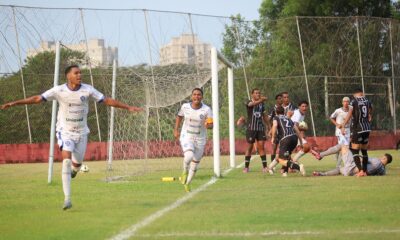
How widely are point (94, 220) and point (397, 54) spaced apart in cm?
3274

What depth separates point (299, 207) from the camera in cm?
1126

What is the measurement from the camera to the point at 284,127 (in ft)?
61.1

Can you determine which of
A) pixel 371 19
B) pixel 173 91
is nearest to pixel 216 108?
pixel 173 91

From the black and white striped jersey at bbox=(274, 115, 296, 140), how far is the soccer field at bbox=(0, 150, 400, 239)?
1.47 metres

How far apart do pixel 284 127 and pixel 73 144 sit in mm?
7294

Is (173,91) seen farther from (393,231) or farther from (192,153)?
(393,231)

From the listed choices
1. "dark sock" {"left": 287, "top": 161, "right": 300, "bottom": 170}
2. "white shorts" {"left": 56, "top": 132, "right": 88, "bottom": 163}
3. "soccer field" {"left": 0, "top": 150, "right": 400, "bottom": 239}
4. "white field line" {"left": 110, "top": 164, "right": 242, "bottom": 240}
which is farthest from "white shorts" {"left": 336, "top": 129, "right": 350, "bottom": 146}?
"white shorts" {"left": 56, "top": 132, "right": 88, "bottom": 163}

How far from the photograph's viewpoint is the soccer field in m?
8.88

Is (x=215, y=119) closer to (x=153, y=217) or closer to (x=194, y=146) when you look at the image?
(x=194, y=146)

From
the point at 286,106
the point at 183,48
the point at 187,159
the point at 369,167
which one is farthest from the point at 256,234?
the point at 183,48

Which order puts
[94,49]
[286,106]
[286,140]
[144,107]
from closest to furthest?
[286,140], [286,106], [144,107], [94,49]

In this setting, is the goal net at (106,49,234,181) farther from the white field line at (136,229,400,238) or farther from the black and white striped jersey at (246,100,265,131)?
the white field line at (136,229,400,238)

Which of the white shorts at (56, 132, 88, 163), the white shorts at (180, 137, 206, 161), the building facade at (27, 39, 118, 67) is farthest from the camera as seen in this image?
the building facade at (27, 39, 118, 67)

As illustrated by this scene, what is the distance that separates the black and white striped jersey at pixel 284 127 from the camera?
1856cm
